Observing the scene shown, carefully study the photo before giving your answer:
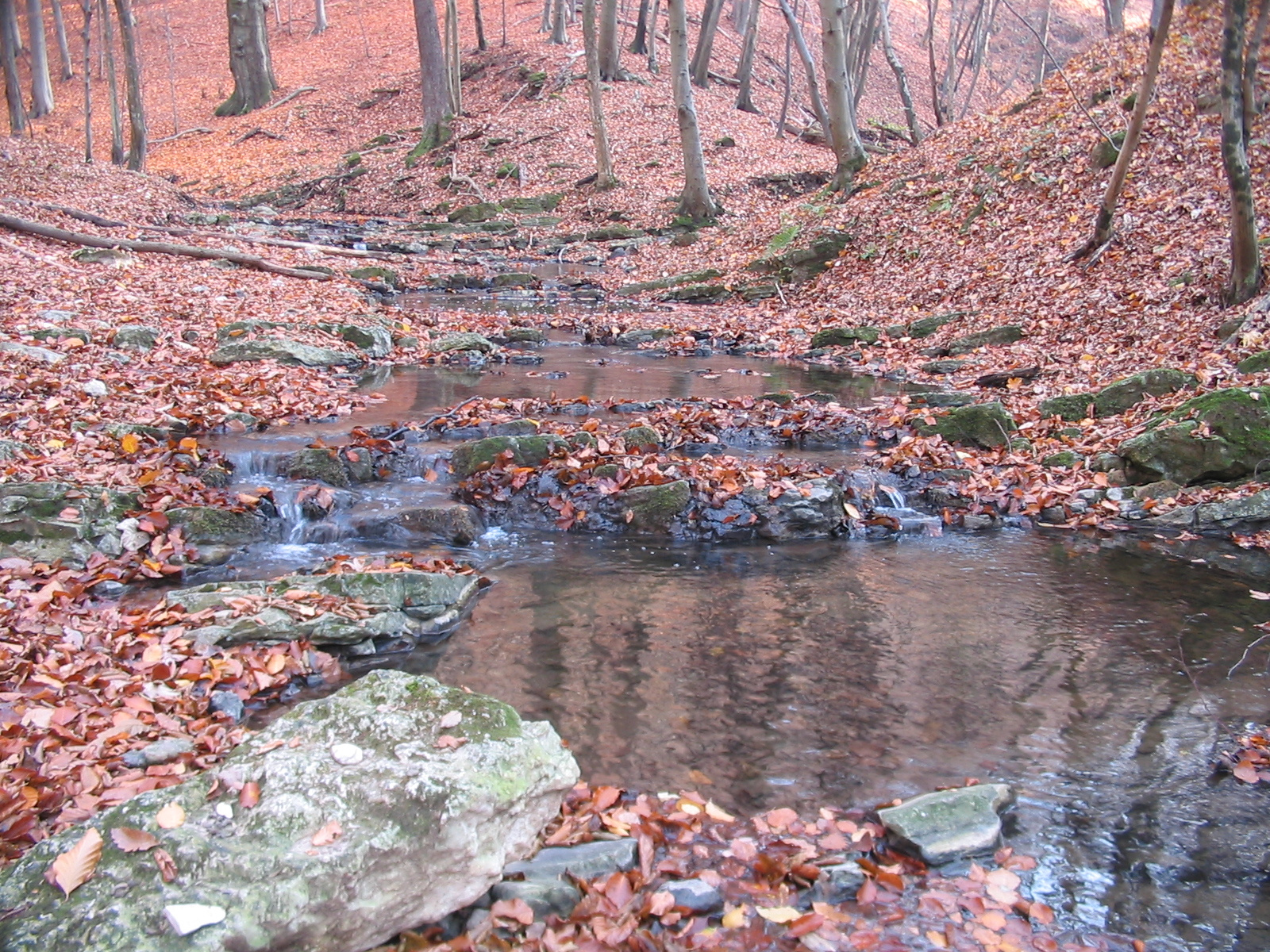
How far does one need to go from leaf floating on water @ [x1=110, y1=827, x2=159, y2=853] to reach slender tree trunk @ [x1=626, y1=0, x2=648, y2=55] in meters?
34.8

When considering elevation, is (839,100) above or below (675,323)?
above

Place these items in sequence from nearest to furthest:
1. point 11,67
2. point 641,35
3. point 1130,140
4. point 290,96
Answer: point 1130,140 < point 11,67 < point 641,35 < point 290,96

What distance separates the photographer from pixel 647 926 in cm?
306

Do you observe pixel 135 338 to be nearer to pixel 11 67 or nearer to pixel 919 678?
pixel 919 678

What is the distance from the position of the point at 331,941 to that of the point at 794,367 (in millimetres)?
10552

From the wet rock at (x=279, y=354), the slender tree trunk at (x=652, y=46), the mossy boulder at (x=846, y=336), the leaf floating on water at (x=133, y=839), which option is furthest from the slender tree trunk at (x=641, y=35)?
the leaf floating on water at (x=133, y=839)

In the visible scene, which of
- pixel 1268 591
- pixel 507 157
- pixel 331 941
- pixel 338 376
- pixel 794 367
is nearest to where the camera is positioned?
pixel 331 941

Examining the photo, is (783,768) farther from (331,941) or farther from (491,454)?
(491,454)

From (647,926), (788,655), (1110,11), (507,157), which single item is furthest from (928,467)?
(507,157)

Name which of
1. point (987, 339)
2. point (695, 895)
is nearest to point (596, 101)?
point (987, 339)

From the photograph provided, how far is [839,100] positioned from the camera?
1852 centimetres

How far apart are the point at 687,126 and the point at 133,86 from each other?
41.9 ft

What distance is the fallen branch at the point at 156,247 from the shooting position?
13.6 m

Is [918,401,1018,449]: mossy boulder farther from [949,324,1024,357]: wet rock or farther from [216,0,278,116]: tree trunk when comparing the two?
[216,0,278,116]: tree trunk
